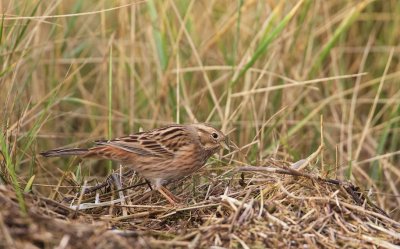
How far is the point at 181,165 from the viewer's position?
5.48 m

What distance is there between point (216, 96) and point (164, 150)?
2.12 m

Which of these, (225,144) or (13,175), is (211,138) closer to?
(225,144)

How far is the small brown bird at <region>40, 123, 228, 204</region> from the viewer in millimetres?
5371

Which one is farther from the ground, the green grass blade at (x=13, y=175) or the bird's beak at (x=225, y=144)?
the green grass blade at (x=13, y=175)

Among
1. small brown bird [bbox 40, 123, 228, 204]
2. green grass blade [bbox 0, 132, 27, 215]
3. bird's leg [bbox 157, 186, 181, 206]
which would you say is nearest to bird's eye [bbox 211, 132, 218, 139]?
small brown bird [bbox 40, 123, 228, 204]

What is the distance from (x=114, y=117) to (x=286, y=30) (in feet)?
5.76

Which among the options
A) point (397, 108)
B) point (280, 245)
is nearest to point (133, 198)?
point (280, 245)

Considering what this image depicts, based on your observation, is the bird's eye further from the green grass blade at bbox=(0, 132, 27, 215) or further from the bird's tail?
the green grass blade at bbox=(0, 132, 27, 215)

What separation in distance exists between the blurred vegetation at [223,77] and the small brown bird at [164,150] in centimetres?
93

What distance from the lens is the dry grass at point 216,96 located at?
481 centimetres

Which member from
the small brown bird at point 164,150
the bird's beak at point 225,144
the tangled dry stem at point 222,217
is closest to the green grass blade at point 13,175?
the tangled dry stem at point 222,217

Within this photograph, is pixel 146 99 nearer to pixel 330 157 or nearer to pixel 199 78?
pixel 199 78

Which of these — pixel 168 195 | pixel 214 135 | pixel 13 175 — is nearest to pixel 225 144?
pixel 214 135

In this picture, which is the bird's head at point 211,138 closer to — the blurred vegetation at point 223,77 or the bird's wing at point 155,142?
the bird's wing at point 155,142
